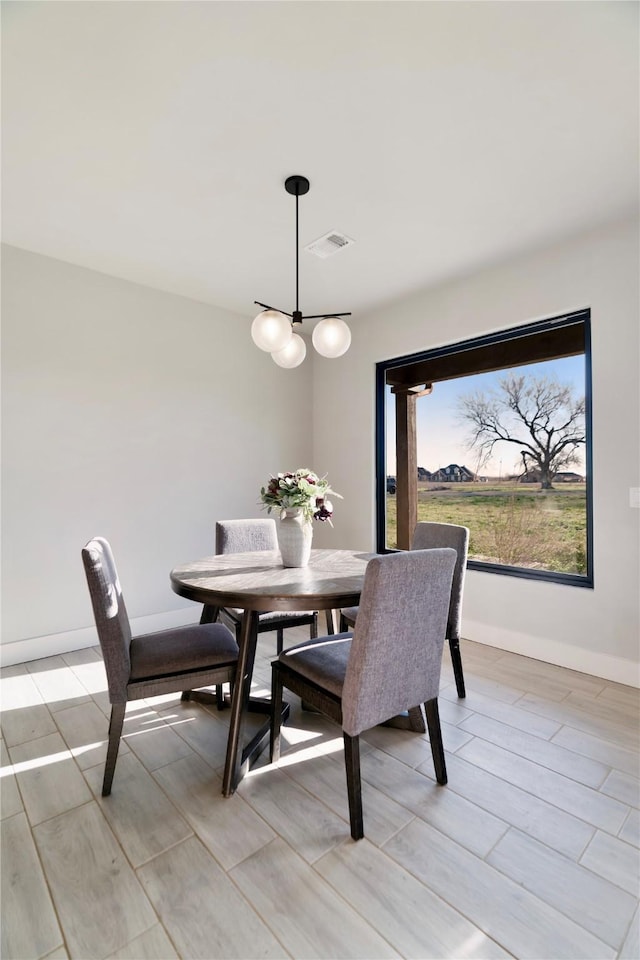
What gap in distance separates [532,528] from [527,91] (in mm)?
2399

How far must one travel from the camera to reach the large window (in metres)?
2.91

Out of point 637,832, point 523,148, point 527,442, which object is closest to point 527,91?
point 523,148

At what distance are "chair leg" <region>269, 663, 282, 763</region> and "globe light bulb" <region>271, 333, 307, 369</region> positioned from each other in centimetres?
147

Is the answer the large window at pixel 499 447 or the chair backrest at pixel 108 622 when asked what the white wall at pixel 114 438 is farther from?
the chair backrest at pixel 108 622

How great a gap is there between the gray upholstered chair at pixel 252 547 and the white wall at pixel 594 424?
1434mm

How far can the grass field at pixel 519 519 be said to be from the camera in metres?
2.90

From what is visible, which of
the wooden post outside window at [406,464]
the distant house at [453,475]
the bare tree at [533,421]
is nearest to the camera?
the bare tree at [533,421]

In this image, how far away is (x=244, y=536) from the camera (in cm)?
280

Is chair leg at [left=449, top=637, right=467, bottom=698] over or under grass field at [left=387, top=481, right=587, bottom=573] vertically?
under

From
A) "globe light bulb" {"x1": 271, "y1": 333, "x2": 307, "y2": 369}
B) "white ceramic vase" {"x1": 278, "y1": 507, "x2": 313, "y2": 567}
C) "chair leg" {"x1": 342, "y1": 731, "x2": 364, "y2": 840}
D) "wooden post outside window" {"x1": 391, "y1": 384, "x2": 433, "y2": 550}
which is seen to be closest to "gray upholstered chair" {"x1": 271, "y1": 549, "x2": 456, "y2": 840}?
"chair leg" {"x1": 342, "y1": 731, "x2": 364, "y2": 840}

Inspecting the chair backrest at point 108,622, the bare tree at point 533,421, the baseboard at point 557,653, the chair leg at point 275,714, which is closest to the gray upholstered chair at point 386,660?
the chair leg at point 275,714

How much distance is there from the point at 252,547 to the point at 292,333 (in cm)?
135

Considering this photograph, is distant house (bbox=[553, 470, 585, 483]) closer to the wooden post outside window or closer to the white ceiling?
the wooden post outside window

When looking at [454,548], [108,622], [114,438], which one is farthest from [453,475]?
[108,622]
